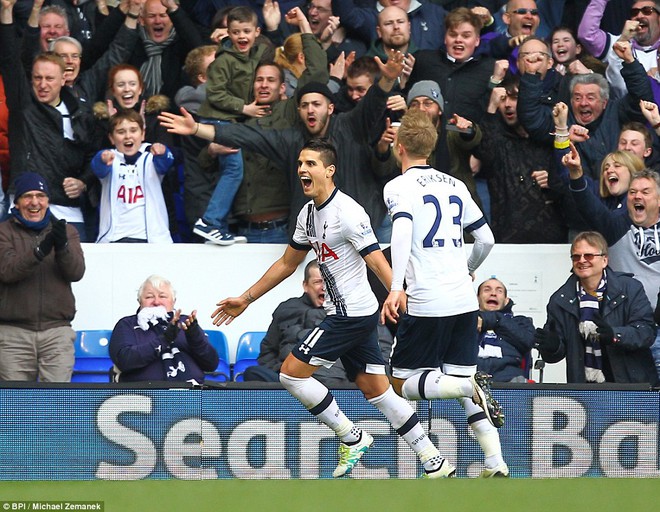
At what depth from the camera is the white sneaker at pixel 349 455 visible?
27.1 ft

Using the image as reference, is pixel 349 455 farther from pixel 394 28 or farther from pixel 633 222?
pixel 394 28

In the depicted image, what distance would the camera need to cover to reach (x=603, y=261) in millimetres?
9961

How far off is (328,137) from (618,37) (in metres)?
3.30

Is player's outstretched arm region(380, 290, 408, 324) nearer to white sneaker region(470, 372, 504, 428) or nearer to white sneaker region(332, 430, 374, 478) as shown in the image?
white sneaker region(470, 372, 504, 428)

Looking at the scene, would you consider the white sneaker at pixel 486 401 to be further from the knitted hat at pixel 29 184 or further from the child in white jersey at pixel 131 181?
the child in white jersey at pixel 131 181

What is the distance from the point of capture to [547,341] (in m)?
9.57

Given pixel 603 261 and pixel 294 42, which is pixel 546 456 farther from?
pixel 294 42

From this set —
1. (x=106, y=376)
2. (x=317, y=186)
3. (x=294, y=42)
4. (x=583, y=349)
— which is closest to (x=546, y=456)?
(x=583, y=349)

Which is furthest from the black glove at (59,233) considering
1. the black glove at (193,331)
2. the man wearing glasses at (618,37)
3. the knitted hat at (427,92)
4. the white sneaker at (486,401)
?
the man wearing glasses at (618,37)

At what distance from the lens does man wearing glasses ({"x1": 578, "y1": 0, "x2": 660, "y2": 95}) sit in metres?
12.1

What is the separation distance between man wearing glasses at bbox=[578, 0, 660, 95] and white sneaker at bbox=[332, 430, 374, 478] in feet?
16.6

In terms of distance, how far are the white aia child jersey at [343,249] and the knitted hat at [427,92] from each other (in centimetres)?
266

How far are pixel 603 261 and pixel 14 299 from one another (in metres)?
4.31

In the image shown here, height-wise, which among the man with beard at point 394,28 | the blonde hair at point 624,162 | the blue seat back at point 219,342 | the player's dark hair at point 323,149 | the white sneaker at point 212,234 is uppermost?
the man with beard at point 394,28
